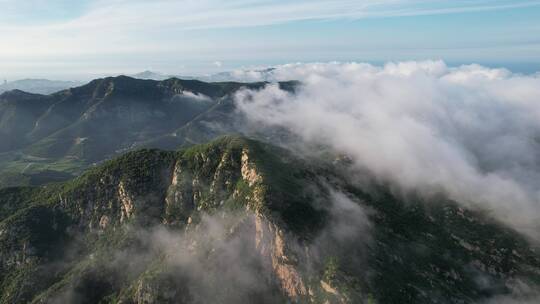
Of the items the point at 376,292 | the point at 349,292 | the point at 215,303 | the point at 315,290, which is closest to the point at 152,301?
the point at 215,303

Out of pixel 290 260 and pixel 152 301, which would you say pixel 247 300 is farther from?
pixel 152 301

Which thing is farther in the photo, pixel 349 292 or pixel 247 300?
pixel 247 300

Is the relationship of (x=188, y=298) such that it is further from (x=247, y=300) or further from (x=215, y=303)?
(x=247, y=300)

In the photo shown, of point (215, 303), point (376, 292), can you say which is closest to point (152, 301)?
point (215, 303)

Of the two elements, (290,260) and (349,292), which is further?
(290,260)

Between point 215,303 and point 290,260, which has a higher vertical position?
point 290,260

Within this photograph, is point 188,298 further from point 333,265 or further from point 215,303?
point 333,265

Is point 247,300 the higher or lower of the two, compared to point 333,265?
lower
